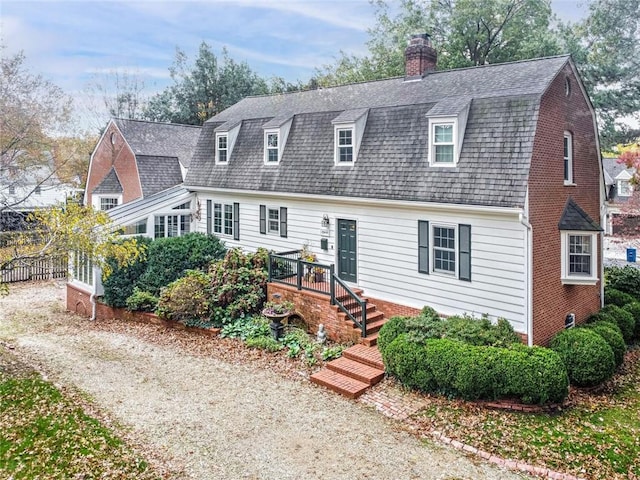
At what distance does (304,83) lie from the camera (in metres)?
42.6

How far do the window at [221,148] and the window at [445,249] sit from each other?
10.3 meters

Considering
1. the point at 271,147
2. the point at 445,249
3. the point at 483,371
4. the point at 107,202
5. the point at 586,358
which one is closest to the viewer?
the point at 483,371

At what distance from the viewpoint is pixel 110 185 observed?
2556 cm

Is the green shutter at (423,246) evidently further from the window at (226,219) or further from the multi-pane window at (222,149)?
the multi-pane window at (222,149)

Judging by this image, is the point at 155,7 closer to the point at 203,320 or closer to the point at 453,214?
the point at 203,320

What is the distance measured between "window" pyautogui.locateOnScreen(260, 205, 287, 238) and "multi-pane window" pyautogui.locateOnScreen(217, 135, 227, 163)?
11.7 feet

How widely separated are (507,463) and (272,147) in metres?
13.5

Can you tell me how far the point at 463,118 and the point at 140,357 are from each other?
1135 centimetres

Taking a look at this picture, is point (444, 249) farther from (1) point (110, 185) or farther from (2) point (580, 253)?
(1) point (110, 185)

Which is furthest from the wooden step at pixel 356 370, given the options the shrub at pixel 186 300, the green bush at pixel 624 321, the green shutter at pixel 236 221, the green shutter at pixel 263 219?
the green shutter at pixel 236 221

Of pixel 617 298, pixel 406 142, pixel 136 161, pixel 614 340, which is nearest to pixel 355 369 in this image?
pixel 406 142

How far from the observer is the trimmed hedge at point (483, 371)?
9.47m

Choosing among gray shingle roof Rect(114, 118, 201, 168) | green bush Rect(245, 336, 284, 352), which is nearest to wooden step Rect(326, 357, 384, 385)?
green bush Rect(245, 336, 284, 352)

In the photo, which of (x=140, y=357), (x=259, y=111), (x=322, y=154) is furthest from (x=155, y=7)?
(x=140, y=357)
